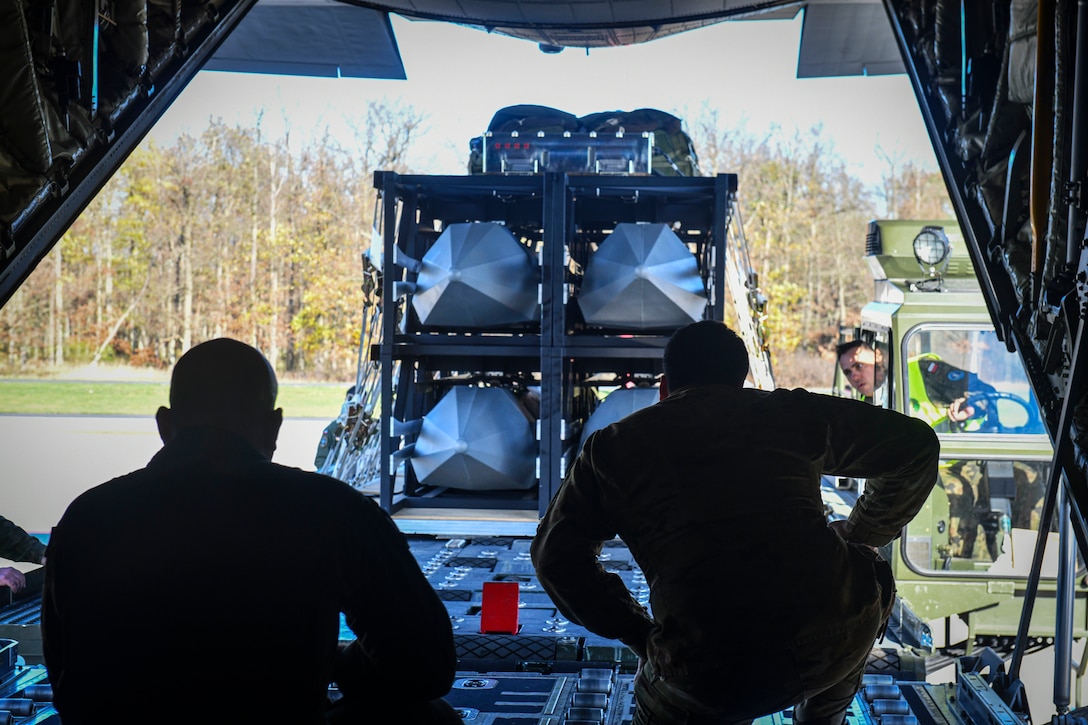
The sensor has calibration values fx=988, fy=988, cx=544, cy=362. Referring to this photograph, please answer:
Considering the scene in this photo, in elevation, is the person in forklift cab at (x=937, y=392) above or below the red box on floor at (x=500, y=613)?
above

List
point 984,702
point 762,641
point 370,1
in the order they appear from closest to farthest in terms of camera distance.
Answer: point 762,641 → point 984,702 → point 370,1

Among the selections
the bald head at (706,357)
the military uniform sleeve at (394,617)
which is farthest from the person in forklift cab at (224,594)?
the bald head at (706,357)

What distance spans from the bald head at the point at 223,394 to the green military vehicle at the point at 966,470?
4804 millimetres

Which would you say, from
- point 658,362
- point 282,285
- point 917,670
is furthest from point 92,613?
point 282,285

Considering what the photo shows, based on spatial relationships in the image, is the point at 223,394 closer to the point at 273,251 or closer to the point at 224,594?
the point at 224,594

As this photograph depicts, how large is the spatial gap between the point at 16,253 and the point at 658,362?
349cm

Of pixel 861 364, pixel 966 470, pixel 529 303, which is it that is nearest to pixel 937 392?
pixel 966 470

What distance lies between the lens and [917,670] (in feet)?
11.0

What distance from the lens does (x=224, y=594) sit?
5.61ft

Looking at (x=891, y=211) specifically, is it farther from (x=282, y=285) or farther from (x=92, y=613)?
(x=92, y=613)

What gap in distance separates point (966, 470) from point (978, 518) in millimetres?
298

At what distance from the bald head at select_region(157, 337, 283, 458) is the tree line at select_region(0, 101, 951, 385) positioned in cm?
2173

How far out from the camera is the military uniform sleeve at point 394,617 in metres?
1.80

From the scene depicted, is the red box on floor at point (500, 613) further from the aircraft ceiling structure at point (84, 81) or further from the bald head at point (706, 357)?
the aircraft ceiling structure at point (84, 81)
